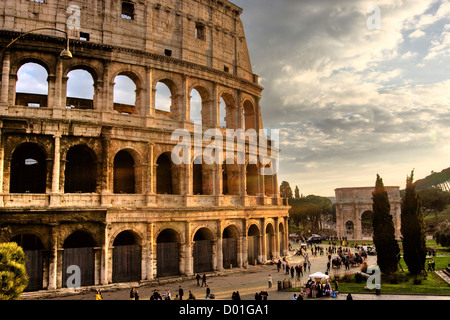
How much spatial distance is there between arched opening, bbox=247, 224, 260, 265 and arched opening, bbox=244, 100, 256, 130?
29.1ft

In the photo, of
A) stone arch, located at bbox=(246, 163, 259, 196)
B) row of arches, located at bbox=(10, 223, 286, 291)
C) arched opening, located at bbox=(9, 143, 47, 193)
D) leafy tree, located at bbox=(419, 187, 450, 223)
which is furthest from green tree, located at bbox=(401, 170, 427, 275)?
leafy tree, located at bbox=(419, 187, 450, 223)

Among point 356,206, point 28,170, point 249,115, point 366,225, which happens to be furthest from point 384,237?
point 366,225

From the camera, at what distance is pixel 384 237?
25.1m

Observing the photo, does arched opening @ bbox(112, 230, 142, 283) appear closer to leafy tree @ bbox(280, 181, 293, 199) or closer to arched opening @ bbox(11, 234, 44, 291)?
arched opening @ bbox(11, 234, 44, 291)

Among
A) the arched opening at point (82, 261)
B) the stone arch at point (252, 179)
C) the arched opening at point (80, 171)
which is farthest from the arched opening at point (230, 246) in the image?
the arched opening at point (80, 171)

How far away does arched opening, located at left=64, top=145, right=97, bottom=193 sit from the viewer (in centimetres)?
2347

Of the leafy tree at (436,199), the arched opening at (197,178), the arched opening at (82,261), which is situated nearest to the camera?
the arched opening at (82,261)

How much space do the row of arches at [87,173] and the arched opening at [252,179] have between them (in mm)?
2863

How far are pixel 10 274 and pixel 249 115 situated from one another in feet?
79.0

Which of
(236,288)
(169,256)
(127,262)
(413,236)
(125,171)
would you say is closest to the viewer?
(236,288)

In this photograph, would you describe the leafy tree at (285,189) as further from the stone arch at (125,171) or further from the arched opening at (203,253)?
the stone arch at (125,171)

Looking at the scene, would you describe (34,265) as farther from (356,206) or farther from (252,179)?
(356,206)

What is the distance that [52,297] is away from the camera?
1984 cm

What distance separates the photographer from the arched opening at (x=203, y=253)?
26.2 meters
